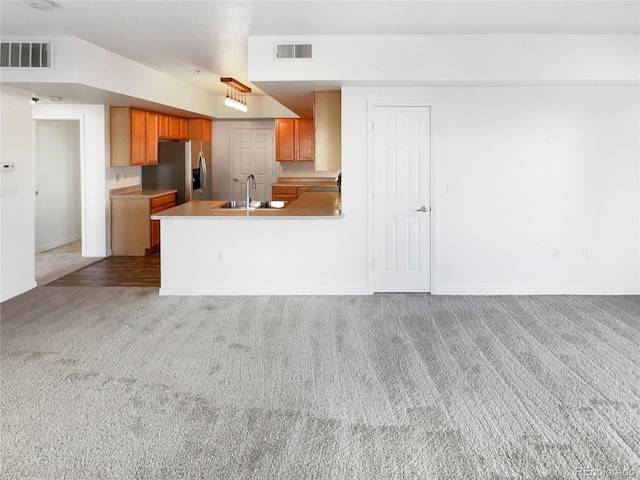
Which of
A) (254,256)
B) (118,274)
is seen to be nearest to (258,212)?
(254,256)

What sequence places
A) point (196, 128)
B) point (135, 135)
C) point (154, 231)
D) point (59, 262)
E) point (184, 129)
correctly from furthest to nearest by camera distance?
point (196, 128) < point (184, 129) < point (154, 231) < point (135, 135) < point (59, 262)

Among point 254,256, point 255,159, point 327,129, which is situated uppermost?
point 255,159

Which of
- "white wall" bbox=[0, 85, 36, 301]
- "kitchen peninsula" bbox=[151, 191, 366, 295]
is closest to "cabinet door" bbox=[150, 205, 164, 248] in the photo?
"white wall" bbox=[0, 85, 36, 301]

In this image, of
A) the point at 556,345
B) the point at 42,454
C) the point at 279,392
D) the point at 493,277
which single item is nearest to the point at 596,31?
the point at 493,277

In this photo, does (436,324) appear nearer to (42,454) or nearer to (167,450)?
(167,450)

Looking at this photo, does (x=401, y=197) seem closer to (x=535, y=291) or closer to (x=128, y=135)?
(x=535, y=291)

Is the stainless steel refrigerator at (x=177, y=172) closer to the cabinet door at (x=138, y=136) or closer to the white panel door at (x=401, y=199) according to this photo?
the cabinet door at (x=138, y=136)

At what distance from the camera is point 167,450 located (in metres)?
2.44

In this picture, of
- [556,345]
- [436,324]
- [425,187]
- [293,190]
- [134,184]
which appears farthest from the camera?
[293,190]

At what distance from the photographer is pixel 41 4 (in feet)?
12.8

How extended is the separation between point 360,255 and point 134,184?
4545mm

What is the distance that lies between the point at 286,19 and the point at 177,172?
499cm

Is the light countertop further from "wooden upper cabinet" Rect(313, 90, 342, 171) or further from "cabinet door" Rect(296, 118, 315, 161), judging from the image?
"cabinet door" Rect(296, 118, 315, 161)

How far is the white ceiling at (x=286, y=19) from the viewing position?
3.94 m
